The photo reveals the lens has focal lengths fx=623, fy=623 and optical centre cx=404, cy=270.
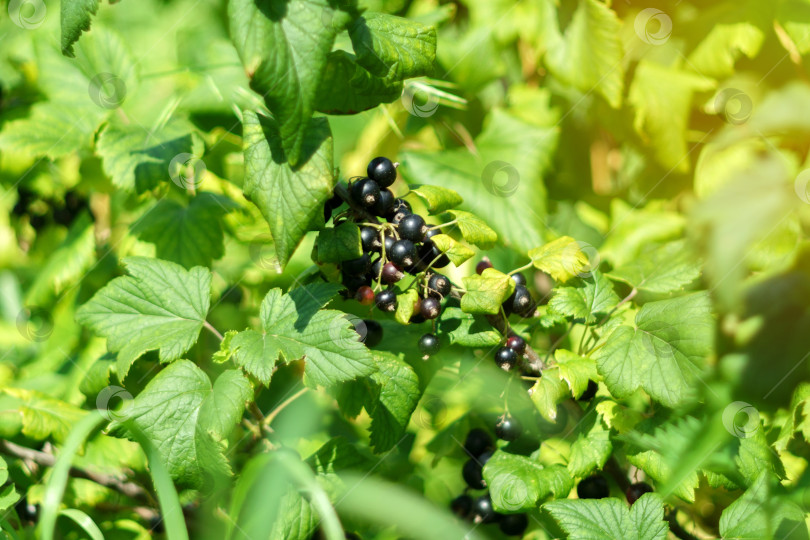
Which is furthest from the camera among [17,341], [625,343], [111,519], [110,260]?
[17,341]

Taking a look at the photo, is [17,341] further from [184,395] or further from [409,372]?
[409,372]

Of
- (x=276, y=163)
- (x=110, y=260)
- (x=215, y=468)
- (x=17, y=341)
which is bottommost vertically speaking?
(x=17, y=341)

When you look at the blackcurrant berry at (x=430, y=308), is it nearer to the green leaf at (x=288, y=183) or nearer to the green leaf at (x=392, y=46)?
the green leaf at (x=288, y=183)

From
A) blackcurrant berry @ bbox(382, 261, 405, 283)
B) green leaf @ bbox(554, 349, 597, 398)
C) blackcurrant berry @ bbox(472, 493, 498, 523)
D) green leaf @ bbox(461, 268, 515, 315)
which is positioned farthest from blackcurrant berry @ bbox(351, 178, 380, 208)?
blackcurrant berry @ bbox(472, 493, 498, 523)

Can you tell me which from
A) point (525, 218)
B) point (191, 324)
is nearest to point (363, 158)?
point (525, 218)

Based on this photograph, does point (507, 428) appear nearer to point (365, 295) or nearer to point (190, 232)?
point (365, 295)

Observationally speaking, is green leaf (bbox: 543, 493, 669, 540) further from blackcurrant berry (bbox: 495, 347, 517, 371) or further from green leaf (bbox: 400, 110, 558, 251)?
green leaf (bbox: 400, 110, 558, 251)

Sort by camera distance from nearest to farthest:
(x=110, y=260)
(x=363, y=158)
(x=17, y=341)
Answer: (x=110, y=260) < (x=17, y=341) < (x=363, y=158)
